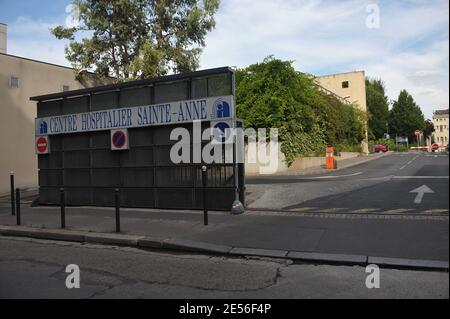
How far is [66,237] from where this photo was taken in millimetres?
9117

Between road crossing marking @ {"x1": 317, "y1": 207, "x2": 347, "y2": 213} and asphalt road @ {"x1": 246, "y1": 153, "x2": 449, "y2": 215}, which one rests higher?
asphalt road @ {"x1": 246, "y1": 153, "x2": 449, "y2": 215}

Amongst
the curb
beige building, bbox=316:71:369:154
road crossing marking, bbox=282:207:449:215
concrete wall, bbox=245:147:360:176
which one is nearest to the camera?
the curb

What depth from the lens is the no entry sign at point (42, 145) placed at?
14305 mm

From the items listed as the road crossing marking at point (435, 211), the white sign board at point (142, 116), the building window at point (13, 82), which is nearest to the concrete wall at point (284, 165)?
the white sign board at point (142, 116)

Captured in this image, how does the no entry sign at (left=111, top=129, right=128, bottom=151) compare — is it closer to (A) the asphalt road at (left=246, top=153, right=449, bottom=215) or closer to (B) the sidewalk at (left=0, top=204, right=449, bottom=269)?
(B) the sidewalk at (left=0, top=204, right=449, bottom=269)

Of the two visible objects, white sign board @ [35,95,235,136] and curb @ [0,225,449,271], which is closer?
curb @ [0,225,449,271]

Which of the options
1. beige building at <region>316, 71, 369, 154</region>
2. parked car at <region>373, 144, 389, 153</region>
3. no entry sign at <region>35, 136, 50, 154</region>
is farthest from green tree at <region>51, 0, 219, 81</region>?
parked car at <region>373, 144, 389, 153</region>

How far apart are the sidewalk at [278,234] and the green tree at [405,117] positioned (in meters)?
65.4

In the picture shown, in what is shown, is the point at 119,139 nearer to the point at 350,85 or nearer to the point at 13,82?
the point at 13,82

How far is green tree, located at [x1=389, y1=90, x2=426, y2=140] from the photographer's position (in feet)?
227

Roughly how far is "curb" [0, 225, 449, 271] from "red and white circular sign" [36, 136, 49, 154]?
441cm

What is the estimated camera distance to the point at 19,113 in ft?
67.6

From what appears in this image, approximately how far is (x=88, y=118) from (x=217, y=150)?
4.60 metres
